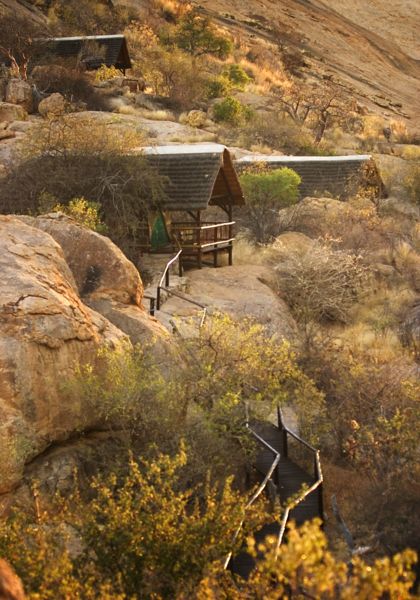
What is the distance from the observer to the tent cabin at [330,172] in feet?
101

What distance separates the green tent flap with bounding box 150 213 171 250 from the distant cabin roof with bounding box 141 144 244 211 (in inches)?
56.9

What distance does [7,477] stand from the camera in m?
Result: 8.20

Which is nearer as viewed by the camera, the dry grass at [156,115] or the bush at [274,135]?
the dry grass at [156,115]

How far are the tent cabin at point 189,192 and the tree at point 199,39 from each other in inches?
1290

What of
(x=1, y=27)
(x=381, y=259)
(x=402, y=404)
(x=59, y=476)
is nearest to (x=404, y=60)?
(x=1, y=27)

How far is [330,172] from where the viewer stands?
31656 mm

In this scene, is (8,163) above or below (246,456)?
below

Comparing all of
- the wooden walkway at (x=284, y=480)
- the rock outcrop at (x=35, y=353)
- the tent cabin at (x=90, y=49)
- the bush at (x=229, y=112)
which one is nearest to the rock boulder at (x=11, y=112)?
the tent cabin at (x=90, y=49)

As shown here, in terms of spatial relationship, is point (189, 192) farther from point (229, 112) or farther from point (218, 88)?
point (218, 88)

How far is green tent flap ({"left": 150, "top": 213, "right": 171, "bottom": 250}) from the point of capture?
2223 centimetres

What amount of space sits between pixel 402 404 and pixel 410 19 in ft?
227

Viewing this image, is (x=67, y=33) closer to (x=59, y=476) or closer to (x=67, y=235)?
(x=67, y=235)

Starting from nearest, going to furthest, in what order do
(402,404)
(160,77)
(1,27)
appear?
1. (402,404)
2. (1,27)
3. (160,77)

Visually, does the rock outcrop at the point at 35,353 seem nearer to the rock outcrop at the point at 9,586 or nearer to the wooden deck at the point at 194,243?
the rock outcrop at the point at 9,586
